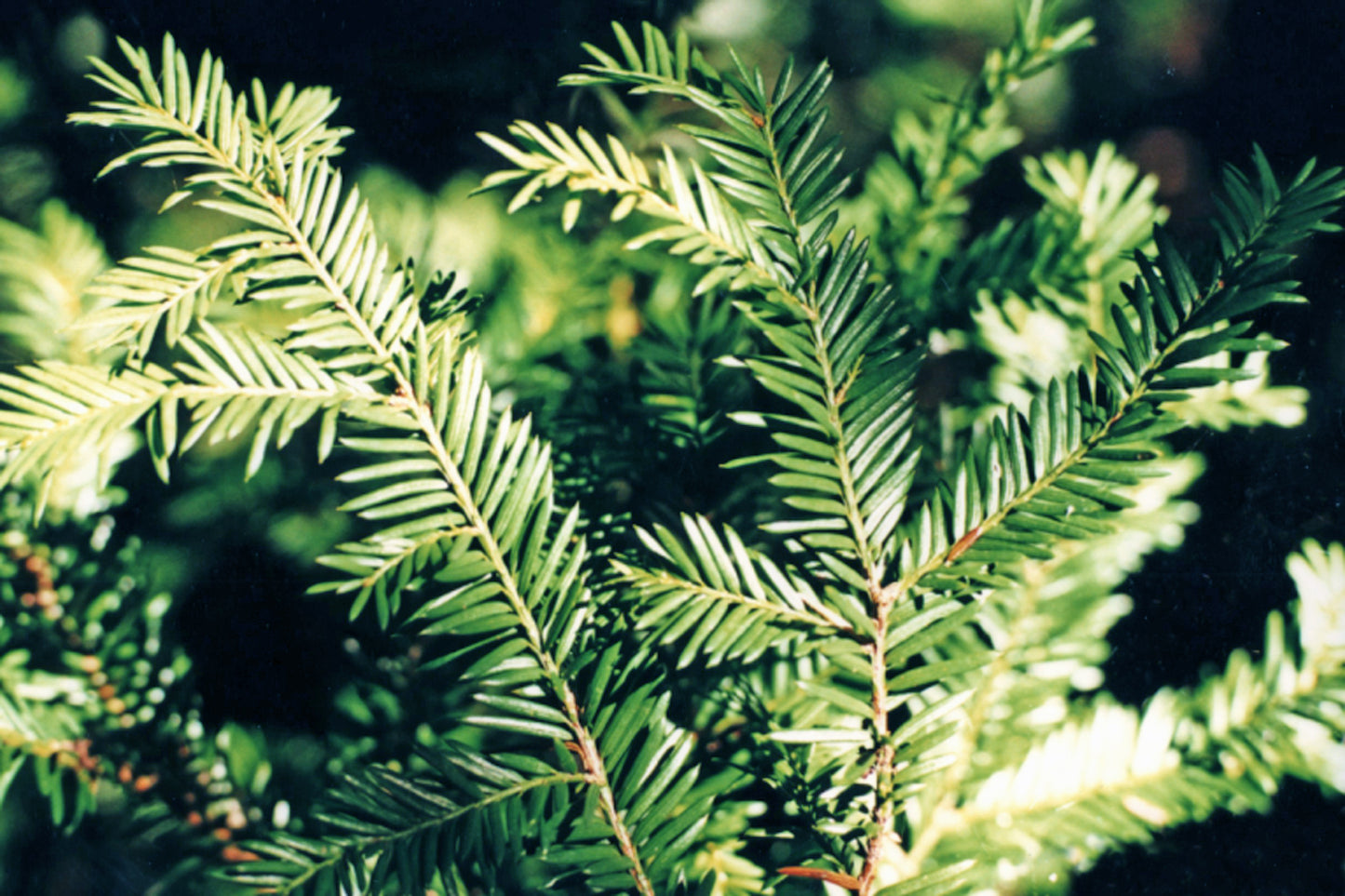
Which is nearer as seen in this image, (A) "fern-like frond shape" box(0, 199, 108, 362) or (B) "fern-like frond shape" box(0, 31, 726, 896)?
(B) "fern-like frond shape" box(0, 31, 726, 896)

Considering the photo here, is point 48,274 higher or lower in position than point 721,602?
higher

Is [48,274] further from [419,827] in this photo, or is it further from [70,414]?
[419,827]

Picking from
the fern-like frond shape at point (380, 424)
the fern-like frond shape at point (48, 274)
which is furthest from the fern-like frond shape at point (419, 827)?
the fern-like frond shape at point (48, 274)

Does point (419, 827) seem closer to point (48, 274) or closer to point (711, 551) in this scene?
point (711, 551)

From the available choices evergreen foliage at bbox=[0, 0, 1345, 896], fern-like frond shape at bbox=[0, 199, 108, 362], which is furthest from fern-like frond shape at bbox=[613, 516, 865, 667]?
fern-like frond shape at bbox=[0, 199, 108, 362]

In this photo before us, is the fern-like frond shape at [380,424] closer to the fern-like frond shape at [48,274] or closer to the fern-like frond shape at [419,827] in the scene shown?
the fern-like frond shape at [419,827]

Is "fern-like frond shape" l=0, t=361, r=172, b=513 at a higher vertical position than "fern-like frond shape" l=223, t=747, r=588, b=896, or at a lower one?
higher

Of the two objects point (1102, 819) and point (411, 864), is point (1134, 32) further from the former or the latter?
point (411, 864)

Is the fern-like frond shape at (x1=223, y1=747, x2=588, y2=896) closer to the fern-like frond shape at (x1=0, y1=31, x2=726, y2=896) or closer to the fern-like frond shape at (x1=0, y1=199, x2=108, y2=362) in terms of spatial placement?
the fern-like frond shape at (x1=0, y1=31, x2=726, y2=896)

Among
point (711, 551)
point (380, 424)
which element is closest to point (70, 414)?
point (380, 424)

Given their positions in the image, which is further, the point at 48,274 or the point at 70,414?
the point at 48,274

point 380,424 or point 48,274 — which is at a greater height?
point 48,274

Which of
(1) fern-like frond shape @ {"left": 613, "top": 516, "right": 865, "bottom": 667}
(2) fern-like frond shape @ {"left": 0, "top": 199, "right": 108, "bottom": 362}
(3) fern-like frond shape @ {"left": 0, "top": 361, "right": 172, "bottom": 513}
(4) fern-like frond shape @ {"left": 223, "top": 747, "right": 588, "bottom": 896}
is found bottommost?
(4) fern-like frond shape @ {"left": 223, "top": 747, "right": 588, "bottom": 896}

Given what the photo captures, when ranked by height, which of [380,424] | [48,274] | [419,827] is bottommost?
[419,827]
